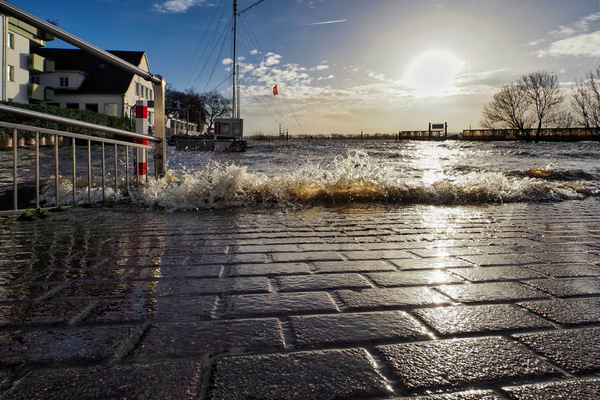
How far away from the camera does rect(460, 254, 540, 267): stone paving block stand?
243 centimetres

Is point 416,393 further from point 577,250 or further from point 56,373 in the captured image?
point 577,250

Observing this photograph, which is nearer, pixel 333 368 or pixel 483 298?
pixel 333 368

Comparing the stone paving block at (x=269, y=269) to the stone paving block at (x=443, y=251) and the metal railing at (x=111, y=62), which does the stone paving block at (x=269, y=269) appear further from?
the metal railing at (x=111, y=62)

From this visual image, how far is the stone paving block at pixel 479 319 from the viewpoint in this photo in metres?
1.44

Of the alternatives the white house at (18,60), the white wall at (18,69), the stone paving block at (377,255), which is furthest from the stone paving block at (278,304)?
the white wall at (18,69)

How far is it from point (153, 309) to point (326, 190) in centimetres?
489

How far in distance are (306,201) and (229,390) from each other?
5180 millimetres

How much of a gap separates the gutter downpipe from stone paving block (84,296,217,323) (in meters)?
2.43

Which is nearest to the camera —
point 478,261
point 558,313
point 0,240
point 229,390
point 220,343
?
point 229,390

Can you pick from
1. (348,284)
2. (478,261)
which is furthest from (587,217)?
(348,284)

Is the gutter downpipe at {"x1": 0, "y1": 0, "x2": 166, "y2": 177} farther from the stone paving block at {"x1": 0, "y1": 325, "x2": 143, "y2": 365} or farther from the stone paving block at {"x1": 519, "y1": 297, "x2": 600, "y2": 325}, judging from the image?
→ the stone paving block at {"x1": 519, "y1": 297, "x2": 600, "y2": 325}

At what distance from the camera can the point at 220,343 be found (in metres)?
1.29

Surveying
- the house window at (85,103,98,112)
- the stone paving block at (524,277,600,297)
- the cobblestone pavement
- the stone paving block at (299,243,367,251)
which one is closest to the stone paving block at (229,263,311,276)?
the cobblestone pavement

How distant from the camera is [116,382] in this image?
1057 millimetres
